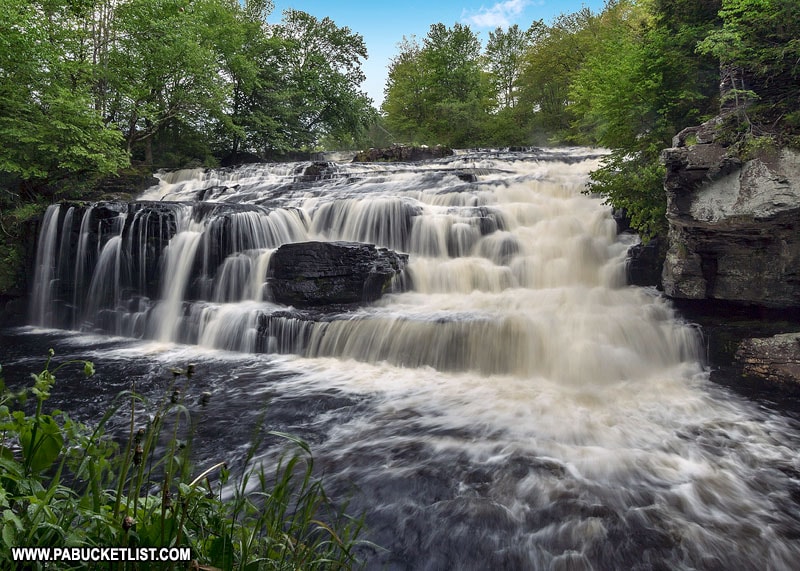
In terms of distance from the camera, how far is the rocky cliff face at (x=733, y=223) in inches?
241

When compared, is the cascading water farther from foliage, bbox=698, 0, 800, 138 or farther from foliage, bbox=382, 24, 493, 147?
foliage, bbox=382, 24, 493, 147

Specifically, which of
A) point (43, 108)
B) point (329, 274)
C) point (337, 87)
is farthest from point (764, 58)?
point (337, 87)

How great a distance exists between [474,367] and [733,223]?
437 centimetres

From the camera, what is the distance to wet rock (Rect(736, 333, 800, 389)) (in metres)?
5.99

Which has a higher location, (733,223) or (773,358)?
(733,223)

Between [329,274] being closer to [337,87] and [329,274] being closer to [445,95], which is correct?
[337,87]

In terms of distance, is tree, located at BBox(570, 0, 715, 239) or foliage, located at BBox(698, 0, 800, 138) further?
tree, located at BBox(570, 0, 715, 239)

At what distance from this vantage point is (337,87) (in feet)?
96.7

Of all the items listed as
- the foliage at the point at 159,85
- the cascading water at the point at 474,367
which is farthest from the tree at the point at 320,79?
the cascading water at the point at 474,367

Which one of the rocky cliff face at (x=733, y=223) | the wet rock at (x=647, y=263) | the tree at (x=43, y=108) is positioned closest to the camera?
the rocky cliff face at (x=733, y=223)

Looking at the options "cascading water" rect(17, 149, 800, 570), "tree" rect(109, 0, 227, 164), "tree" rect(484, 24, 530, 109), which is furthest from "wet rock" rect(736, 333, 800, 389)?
"tree" rect(484, 24, 530, 109)

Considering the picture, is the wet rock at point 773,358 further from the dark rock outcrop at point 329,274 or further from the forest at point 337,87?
the dark rock outcrop at point 329,274

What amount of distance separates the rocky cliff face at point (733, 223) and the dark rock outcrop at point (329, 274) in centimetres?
560

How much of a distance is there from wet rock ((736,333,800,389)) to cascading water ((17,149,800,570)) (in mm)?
615
